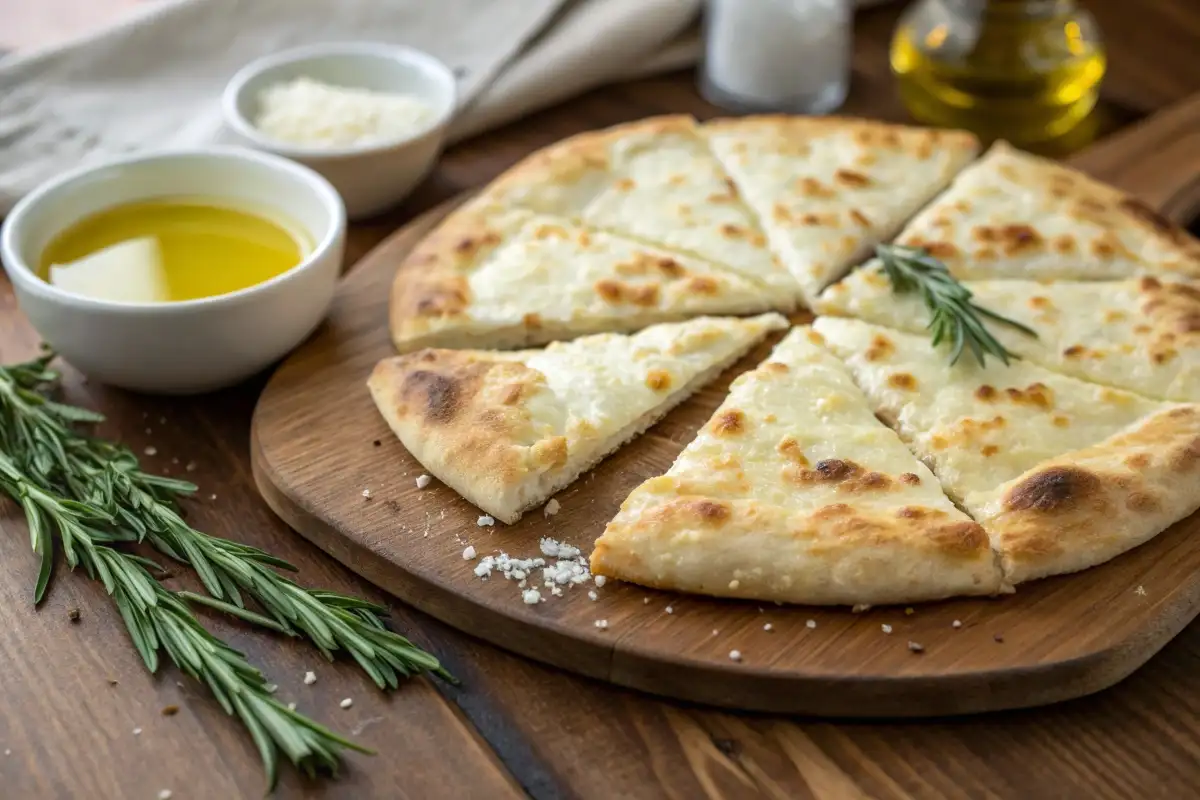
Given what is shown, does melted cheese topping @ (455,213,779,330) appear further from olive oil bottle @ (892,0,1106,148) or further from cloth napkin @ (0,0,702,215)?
Answer: olive oil bottle @ (892,0,1106,148)

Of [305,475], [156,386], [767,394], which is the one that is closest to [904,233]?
[767,394]

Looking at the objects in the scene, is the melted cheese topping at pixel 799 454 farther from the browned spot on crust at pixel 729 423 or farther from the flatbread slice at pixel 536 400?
the flatbread slice at pixel 536 400

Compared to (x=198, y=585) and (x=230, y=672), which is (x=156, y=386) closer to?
(x=198, y=585)

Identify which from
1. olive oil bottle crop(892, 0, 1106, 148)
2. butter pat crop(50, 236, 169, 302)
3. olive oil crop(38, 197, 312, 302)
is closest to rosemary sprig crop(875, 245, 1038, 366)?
olive oil bottle crop(892, 0, 1106, 148)

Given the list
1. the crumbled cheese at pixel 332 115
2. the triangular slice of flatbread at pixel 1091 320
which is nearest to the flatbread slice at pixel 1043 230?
the triangular slice of flatbread at pixel 1091 320

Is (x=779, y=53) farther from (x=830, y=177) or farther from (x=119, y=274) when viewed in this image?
(x=119, y=274)

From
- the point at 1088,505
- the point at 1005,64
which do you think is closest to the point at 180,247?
the point at 1088,505
